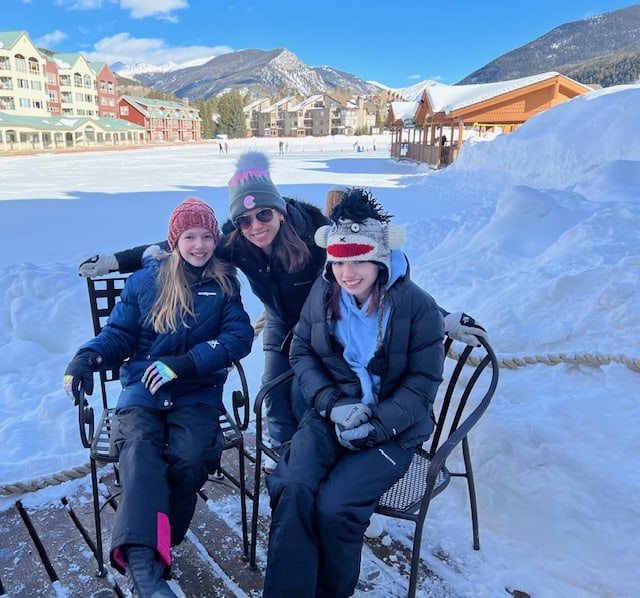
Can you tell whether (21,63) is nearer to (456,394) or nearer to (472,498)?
(456,394)

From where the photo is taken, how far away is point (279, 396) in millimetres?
2846

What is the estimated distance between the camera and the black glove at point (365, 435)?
6.68 feet

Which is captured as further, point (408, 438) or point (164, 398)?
point (164, 398)

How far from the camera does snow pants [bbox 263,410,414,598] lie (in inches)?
72.7

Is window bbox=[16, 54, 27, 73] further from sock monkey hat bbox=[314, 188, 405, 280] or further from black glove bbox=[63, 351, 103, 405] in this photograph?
sock monkey hat bbox=[314, 188, 405, 280]

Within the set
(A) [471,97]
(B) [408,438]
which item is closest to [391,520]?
(B) [408,438]

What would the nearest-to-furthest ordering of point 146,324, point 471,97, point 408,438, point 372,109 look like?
1. point 408,438
2. point 146,324
3. point 471,97
4. point 372,109

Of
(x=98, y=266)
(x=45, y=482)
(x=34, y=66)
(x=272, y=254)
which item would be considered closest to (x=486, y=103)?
(x=272, y=254)

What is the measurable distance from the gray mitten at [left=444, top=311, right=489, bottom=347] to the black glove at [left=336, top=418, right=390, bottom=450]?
0.55 metres

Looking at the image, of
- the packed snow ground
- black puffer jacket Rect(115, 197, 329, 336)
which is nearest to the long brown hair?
black puffer jacket Rect(115, 197, 329, 336)

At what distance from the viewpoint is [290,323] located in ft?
9.78

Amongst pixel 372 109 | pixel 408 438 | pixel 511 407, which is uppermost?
pixel 372 109

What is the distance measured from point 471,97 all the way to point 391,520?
2620 centimetres

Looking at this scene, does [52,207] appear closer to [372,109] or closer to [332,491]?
[332,491]
